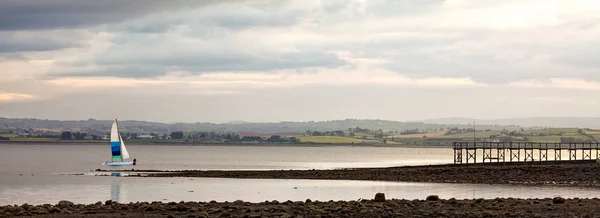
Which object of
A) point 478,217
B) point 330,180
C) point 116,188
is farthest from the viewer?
point 330,180

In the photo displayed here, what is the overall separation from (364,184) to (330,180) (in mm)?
7716

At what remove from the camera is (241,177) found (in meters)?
86.9

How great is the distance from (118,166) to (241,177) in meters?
46.9

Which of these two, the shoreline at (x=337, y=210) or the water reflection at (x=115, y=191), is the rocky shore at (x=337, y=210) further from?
the water reflection at (x=115, y=191)

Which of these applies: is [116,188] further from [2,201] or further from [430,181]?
[430,181]

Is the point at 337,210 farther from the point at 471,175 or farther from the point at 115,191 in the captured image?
the point at 471,175

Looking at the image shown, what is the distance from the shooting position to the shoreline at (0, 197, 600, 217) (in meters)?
32.3

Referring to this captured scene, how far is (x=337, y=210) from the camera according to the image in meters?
33.7

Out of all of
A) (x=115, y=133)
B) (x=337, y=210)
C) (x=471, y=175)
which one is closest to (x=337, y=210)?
(x=337, y=210)

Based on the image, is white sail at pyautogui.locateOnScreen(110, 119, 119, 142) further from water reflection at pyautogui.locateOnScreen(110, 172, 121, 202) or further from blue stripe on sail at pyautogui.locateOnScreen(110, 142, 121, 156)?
water reflection at pyautogui.locateOnScreen(110, 172, 121, 202)

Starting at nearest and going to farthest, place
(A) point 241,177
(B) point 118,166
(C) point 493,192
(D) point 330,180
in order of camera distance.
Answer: (C) point 493,192 → (D) point 330,180 → (A) point 241,177 → (B) point 118,166

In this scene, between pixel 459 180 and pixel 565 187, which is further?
pixel 459 180

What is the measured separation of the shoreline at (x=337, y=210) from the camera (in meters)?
32.3

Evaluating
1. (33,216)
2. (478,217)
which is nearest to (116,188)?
(33,216)
